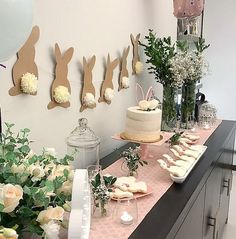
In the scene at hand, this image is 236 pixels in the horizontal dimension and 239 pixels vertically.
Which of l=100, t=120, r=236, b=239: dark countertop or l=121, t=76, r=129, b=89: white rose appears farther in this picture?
l=121, t=76, r=129, b=89: white rose

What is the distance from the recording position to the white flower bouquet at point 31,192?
73 cm

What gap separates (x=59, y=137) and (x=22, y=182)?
0.75 meters

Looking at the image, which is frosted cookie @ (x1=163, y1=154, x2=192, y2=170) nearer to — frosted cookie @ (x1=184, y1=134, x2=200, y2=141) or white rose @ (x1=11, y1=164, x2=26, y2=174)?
frosted cookie @ (x1=184, y1=134, x2=200, y2=141)

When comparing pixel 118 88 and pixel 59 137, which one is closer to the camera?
pixel 59 137

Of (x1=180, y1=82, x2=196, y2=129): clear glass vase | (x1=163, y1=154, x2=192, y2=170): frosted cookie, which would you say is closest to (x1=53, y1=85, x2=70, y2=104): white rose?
(x1=163, y1=154, x2=192, y2=170): frosted cookie

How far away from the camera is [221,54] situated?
4.12 meters

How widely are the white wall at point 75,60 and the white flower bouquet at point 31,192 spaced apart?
16.3 inches

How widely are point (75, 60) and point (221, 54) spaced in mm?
2971

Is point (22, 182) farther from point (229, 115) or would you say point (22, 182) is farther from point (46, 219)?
point (229, 115)

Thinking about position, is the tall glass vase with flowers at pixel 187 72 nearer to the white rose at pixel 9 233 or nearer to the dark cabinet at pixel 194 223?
the dark cabinet at pixel 194 223

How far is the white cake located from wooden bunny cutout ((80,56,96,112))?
0.21 m

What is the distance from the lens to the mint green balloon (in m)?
0.69

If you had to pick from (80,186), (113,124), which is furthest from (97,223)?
(113,124)

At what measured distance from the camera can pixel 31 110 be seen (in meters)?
1.35
